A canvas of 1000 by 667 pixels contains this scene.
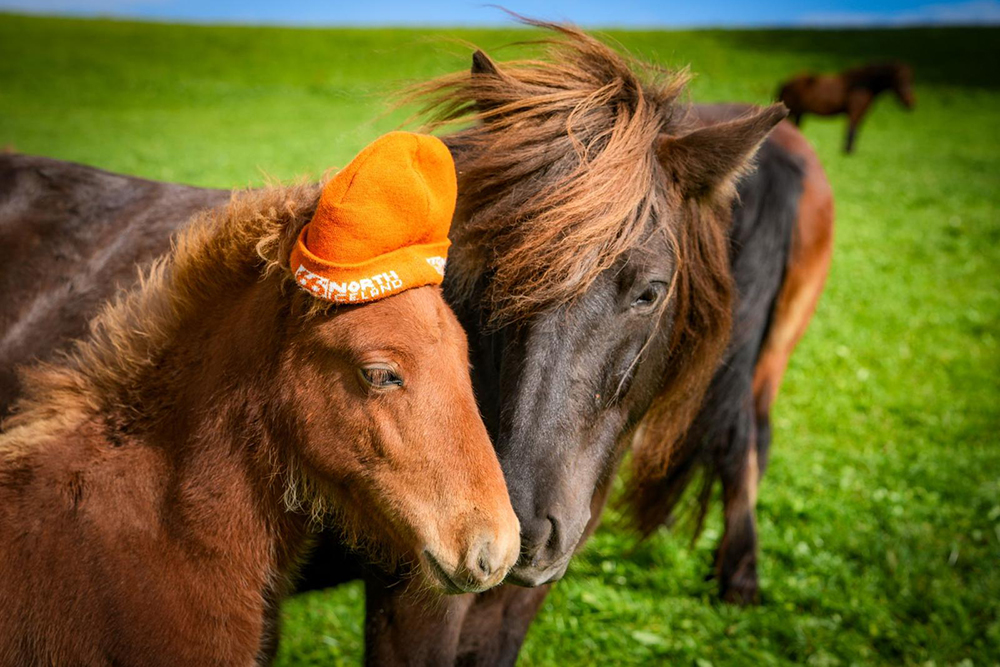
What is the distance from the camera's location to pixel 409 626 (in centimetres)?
219

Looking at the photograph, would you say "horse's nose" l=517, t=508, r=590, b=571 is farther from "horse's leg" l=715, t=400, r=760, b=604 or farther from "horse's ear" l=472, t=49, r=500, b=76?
"horse's leg" l=715, t=400, r=760, b=604

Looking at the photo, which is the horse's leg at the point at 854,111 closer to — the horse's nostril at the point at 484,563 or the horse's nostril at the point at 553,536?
the horse's nostril at the point at 553,536

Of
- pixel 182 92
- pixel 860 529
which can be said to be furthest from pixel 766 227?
pixel 182 92

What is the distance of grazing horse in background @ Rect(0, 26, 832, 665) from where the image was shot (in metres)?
1.93

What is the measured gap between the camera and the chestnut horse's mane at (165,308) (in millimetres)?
1832

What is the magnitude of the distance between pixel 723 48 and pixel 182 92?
29879 millimetres

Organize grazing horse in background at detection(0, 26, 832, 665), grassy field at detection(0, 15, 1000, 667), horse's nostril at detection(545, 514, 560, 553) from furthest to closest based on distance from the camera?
grassy field at detection(0, 15, 1000, 667) → grazing horse in background at detection(0, 26, 832, 665) → horse's nostril at detection(545, 514, 560, 553)

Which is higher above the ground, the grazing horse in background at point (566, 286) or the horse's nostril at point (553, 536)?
the grazing horse in background at point (566, 286)

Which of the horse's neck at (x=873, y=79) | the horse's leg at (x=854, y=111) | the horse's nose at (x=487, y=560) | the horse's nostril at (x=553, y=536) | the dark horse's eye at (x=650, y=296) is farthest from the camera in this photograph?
the horse's neck at (x=873, y=79)

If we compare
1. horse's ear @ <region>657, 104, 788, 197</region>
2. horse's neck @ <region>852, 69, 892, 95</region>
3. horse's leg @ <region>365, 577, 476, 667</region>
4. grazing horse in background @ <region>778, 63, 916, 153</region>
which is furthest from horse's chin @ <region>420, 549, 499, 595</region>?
horse's neck @ <region>852, 69, 892, 95</region>

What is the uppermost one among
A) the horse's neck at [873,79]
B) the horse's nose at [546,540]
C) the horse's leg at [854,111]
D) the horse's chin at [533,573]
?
the horse's nose at [546,540]

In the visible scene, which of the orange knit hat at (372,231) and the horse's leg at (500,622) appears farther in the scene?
the horse's leg at (500,622)

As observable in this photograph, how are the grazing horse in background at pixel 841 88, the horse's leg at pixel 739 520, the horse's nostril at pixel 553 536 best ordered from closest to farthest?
the horse's nostril at pixel 553 536
the horse's leg at pixel 739 520
the grazing horse in background at pixel 841 88

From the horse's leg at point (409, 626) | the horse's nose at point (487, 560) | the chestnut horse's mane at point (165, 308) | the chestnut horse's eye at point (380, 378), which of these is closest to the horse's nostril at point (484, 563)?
the horse's nose at point (487, 560)
